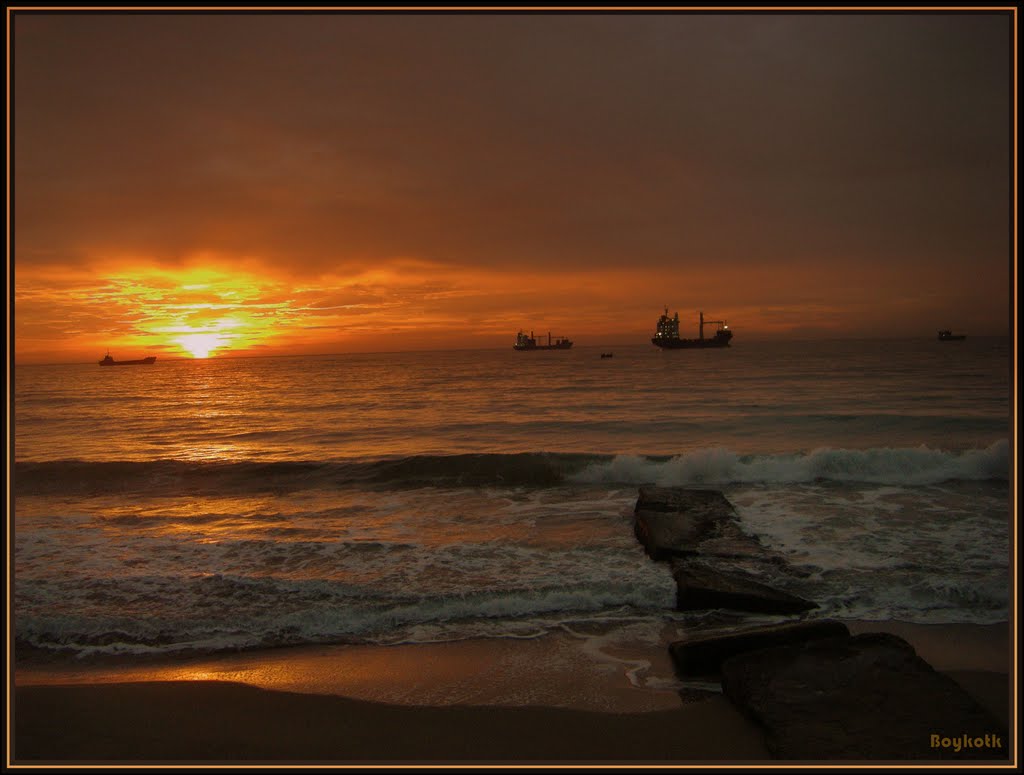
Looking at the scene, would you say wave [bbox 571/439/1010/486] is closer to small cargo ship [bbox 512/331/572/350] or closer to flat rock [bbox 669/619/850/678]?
flat rock [bbox 669/619/850/678]

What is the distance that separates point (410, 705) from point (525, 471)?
38.7 feet

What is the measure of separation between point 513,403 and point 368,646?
2779 cm

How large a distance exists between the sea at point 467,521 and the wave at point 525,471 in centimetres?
8

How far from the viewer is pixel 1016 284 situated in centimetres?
417

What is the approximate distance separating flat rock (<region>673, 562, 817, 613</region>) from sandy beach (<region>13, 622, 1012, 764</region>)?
43.2 inches

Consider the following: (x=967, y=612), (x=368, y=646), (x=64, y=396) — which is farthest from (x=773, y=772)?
(x=64, y=396)

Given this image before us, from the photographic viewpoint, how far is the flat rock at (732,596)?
6.64 metres

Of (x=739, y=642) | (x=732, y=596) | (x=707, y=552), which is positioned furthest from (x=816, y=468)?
(x=739, y=642)

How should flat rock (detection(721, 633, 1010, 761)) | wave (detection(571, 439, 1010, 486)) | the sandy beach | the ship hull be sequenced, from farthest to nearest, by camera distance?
the ship hull < wave (detection(571, 439, 1010, 486)) < the sandy beach < flat rock (detection(721, 633, 1010, 761))

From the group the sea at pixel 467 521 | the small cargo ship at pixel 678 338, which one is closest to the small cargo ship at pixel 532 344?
the small cargo ship at pixel 678 338

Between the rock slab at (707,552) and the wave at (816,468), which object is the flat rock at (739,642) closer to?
the rock slab at (707,552)

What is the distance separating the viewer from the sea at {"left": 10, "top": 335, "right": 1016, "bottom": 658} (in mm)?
6855

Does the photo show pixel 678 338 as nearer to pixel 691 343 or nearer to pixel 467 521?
pixel 691 343

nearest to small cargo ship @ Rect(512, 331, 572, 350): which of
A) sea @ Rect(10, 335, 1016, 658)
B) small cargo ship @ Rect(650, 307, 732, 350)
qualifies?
small cargo ship @ Rect(650, 307, 732, 350)
